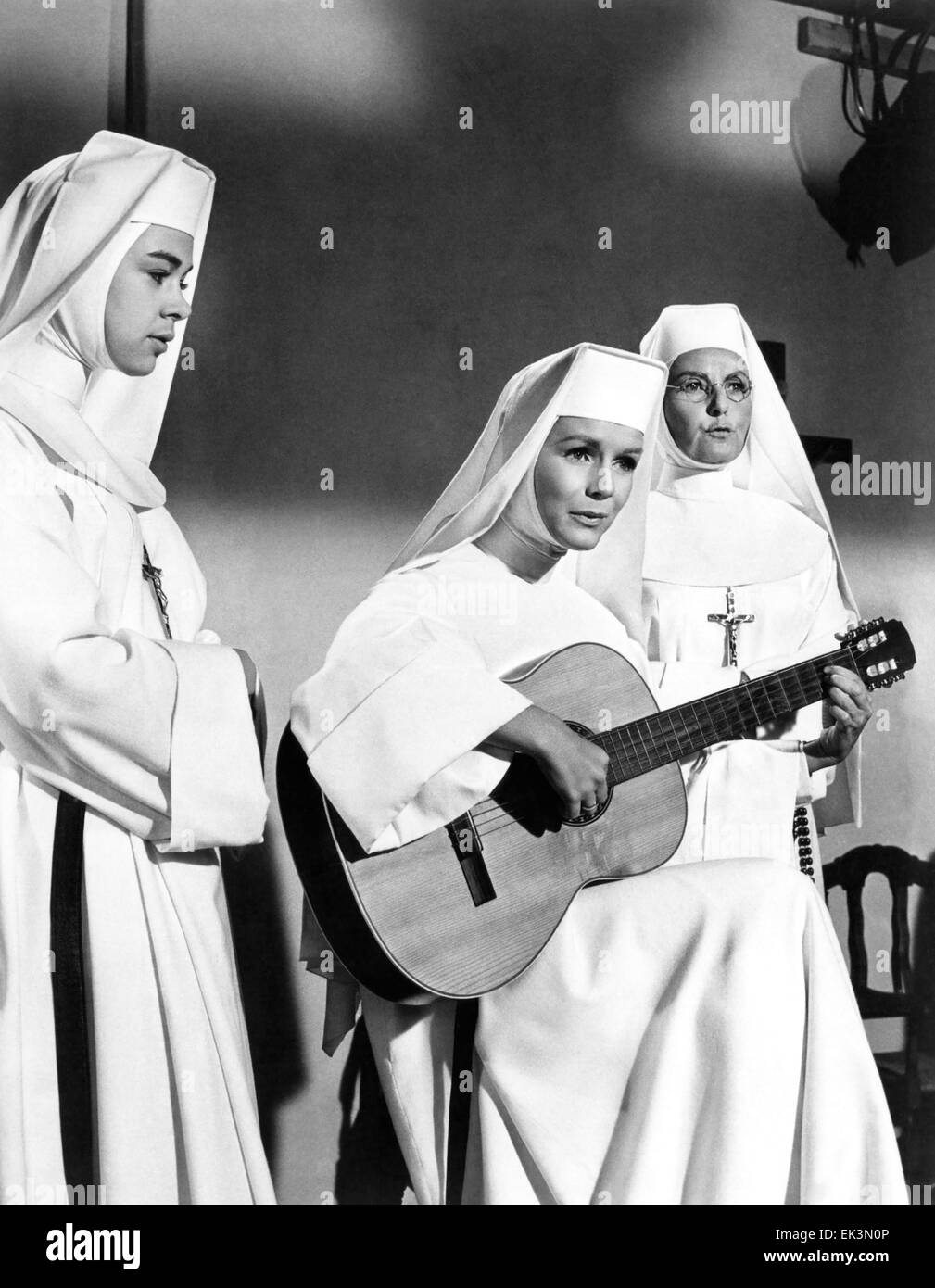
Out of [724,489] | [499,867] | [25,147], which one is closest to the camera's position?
[499,867]

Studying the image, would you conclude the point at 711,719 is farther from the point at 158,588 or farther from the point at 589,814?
the point at 158,588

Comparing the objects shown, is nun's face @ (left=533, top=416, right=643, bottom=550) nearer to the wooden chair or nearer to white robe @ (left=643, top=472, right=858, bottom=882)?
white robe @ (left=643, top=472, right=858, bottom=882)

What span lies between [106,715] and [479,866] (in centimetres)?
72

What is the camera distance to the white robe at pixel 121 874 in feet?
8.64

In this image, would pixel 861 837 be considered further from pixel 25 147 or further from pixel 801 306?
pixel 25 147

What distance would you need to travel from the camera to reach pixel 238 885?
10.0 ft

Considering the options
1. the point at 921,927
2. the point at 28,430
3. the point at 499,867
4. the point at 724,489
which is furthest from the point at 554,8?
the point at 921,927

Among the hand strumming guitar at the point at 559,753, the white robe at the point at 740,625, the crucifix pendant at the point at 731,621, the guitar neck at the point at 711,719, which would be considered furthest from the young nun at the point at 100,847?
the crucifix pendant at the point at 731,621

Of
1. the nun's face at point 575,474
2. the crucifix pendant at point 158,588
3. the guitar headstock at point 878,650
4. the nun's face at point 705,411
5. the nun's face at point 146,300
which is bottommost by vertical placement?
the guitar headstock at point 878,650

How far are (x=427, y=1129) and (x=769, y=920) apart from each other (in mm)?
758

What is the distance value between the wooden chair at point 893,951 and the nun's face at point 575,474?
0.95m

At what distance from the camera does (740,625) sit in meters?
3.17

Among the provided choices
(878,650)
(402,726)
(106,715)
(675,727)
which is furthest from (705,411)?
(106,715)

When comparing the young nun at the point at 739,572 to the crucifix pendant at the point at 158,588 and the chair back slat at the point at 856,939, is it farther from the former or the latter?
the crucifix pendant at the point at 158,588
